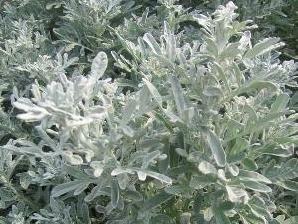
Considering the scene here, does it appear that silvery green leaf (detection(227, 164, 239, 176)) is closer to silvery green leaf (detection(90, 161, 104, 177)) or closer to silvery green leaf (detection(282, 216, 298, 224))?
silvery green leaf (detection(90, 161, 104, 177))

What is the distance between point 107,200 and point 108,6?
3.80 feet

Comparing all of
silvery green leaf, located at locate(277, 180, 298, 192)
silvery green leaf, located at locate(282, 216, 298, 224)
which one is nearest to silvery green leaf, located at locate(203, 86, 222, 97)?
silvery green leaf, located at locate(277, 180, 298, 192)

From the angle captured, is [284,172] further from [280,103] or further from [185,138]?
[185,138]

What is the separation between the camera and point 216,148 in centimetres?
200

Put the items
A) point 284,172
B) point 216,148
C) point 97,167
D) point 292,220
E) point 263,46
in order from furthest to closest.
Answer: point 292,220
point 284,172
point 263,46
point 216,148
point 97,167

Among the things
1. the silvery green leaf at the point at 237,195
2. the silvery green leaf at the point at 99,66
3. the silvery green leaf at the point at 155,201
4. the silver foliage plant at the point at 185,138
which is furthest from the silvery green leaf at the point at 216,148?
the silvery green leaf at the point at 99,66

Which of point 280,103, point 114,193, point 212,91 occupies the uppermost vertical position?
point 212,91

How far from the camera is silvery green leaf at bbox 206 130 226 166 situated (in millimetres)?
1984

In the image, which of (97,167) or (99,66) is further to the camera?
(99,66)

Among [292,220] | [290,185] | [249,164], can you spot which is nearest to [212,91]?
[249,164]

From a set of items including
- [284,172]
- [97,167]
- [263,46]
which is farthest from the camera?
[284,172]

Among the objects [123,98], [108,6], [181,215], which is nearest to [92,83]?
[123,98]

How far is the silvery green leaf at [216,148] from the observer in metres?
1.98

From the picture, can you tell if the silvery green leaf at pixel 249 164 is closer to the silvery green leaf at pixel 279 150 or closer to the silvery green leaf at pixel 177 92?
the silvery green leaf at pixel 279 150
